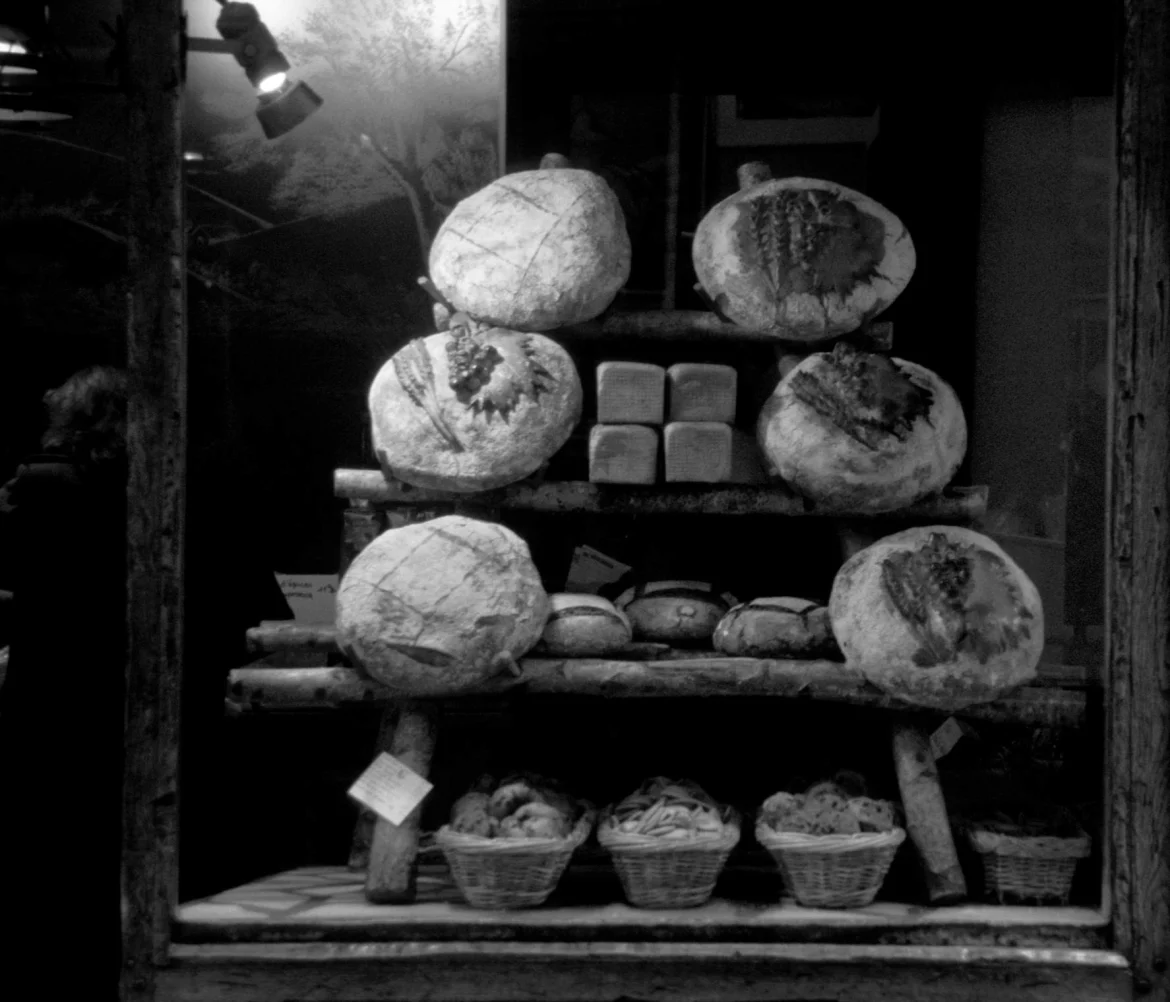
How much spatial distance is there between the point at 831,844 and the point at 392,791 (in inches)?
43.0

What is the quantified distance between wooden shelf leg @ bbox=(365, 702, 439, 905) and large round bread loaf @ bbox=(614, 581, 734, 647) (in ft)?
1.94

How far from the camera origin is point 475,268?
3.59 meters

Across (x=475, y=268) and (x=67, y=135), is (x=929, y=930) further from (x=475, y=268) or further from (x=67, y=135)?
(x=67, y=135)

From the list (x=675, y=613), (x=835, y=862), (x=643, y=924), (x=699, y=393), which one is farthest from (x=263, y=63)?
(x=835, y=862)

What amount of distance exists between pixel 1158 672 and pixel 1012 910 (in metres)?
0.69

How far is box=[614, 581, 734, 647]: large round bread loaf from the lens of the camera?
359cm

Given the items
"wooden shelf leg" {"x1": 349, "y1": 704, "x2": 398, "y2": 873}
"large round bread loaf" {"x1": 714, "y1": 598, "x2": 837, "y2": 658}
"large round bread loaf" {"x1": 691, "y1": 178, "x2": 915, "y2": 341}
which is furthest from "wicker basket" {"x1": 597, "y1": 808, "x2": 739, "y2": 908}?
"large round bread loaf" {"x1": 691, "y1": 178, "x2": 915, "y2": 341}

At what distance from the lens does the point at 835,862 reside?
10.9 ft

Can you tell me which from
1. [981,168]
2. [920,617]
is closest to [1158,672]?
[920,617]

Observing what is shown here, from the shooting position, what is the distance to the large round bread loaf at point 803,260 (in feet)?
11.7

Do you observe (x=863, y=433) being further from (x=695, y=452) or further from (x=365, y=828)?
(x=365, y=828)

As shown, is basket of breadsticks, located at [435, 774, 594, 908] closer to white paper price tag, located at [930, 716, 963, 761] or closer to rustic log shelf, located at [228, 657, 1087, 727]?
rustic log shelf, located at [228, 657, 1087, 727]

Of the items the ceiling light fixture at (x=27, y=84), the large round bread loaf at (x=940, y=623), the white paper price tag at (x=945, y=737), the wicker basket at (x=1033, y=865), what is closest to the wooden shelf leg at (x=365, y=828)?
the large round bread loaf at (x=940, y=623)

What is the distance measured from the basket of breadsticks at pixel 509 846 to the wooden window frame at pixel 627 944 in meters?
0.13
